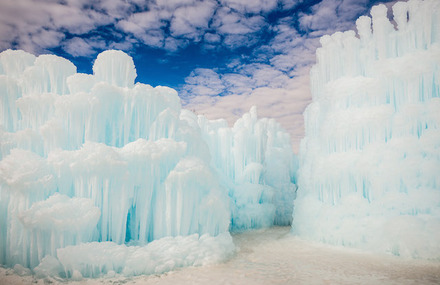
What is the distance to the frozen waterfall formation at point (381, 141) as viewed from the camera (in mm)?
12297

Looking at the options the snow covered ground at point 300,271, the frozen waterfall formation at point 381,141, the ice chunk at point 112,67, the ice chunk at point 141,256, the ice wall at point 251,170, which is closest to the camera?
the snow covered ground at point 300,271

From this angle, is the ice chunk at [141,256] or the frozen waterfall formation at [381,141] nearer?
the ice chunk at [141,256]

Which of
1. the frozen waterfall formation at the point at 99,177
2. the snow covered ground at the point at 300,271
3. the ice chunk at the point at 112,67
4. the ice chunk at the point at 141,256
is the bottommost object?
the snow covered ground at the point at 300,271

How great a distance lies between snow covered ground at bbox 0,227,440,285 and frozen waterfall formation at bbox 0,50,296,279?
0.52 meters

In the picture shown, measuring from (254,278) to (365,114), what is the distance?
10180mm

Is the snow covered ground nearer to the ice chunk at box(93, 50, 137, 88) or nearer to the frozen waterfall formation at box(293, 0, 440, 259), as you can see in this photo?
the frozen waterfall formation at box(293, 0, 440, 259)

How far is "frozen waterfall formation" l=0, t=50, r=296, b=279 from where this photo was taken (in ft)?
28.6

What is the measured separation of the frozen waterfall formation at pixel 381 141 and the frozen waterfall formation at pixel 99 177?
6.41m

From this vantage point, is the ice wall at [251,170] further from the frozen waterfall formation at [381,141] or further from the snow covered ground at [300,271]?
the snow covered ground at [300,271]

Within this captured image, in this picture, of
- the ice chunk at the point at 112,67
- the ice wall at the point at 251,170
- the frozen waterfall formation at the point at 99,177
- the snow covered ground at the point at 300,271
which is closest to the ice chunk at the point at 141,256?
the frozen waterfall formation at the point at 99,177

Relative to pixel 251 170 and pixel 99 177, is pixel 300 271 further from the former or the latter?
pixel 251 170

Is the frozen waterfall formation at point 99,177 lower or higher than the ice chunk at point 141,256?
higher

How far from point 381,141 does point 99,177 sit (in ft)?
42.1

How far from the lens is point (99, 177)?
9633 mm
